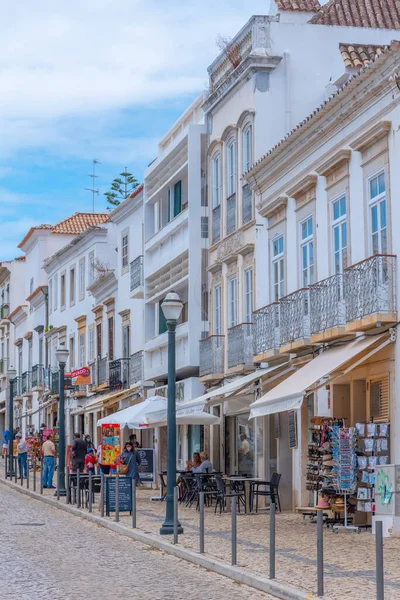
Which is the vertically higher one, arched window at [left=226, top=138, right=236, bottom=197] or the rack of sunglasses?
arched window at [left=226, top=138, right=236, bottom=197]

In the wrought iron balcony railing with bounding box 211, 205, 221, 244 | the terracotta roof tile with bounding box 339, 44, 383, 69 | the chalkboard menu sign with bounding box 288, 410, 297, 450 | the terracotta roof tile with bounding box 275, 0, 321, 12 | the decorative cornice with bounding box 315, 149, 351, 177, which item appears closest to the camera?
the decorative cornice with bounding box 315, 149, 351, 177

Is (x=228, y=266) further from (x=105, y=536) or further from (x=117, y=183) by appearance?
(x=117, y=183)

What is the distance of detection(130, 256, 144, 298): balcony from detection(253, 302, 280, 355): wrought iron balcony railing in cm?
1169

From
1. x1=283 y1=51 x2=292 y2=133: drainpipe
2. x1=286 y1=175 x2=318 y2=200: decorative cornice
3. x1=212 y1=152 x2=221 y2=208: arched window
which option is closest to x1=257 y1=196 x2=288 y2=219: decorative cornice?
x1=286 y1=175 x2=318 y2=200: decorative cornice

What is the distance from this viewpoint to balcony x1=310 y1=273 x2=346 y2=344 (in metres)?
20.1

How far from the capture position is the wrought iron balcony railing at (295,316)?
21938 millimetres

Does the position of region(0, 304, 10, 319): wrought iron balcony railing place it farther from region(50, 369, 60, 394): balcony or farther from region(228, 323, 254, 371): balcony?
region(228, 323, 254, 371): balcony

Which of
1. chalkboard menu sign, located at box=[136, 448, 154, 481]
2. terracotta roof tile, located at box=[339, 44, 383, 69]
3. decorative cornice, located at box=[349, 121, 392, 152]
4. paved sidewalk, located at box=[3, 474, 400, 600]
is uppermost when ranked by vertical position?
terracotta roof tile, located at box=[339, 44, 383, 69]

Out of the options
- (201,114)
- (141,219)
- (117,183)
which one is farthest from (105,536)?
(117,183)

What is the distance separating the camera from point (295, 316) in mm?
22453

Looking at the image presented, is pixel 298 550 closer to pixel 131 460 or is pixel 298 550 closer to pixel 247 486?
pixel 247 486

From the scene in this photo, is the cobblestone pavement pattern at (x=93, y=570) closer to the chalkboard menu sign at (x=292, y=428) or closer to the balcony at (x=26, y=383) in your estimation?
the chalkboard menu sign at (x=292, y=428)

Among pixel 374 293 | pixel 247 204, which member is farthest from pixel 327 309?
pixel 247 204

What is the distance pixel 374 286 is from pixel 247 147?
9.89 metres
